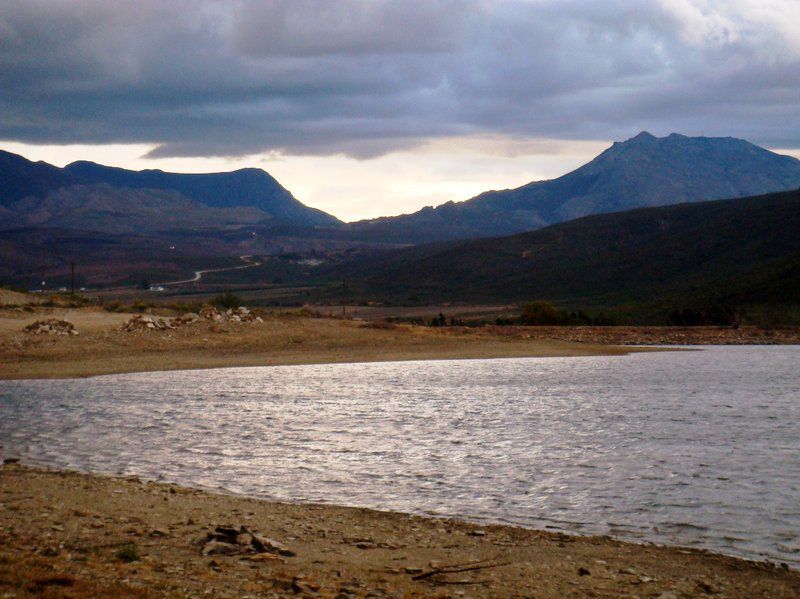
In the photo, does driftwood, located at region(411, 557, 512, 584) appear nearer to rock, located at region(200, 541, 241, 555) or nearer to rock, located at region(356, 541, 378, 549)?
rock, located at region(356, 541, 378, 549)

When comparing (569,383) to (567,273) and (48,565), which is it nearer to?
(48,565)

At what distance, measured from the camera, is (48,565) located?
329 inches

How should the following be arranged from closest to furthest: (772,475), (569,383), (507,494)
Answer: (507,494)
(772,475)
(569,383)

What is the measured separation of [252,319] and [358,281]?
4011 inches

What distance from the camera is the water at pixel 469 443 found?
41.0 ft

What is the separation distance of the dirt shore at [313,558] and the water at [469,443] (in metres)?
1.07

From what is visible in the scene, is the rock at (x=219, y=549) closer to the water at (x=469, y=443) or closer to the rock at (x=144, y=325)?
the water at (x=469, y=443)

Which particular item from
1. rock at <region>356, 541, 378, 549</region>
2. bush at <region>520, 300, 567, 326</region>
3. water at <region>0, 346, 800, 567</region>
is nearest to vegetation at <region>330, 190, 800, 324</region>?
bush at <region>520, 300, 567, 326</region>

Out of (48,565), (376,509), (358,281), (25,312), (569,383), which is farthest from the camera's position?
(358,281)

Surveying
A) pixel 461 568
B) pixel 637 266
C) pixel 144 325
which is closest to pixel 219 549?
pixel 461 568

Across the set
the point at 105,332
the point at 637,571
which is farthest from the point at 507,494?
the point at 105,332

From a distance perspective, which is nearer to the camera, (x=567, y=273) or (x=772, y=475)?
(x=772, y=475)

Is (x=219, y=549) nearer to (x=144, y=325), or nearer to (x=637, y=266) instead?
(x=144, y=325)

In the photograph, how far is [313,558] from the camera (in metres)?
9.42
